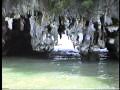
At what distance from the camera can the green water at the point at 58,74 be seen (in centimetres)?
876

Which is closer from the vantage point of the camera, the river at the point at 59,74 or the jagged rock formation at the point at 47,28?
the river at the point at 59,74

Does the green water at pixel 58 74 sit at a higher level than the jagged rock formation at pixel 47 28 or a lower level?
lower

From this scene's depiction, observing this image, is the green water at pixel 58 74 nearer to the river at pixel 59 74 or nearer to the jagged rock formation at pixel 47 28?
the river at pixel 59 74

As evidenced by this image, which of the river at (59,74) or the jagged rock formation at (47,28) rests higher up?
the jagged rock formation at (47,28)

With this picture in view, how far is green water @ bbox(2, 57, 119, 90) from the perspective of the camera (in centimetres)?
876

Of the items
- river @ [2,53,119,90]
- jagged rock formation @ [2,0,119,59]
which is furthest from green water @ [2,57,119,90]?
jagged rock formation @ [2,0,119,59]

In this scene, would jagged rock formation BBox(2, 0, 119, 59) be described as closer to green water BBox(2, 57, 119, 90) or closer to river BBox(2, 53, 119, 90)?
river BBox(2, 53, 119, 90)

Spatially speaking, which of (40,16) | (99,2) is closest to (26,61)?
(40,16)

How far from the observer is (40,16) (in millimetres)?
14391

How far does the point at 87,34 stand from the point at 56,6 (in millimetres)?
A: 1971

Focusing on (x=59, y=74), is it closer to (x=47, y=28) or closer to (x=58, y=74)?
(x=58, y=74)

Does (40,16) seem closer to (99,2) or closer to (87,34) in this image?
(87,34)

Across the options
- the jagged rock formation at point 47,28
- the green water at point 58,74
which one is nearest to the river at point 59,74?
the green water at point 58,74

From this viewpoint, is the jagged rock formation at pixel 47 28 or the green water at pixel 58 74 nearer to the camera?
the green water at pixel 58 74
